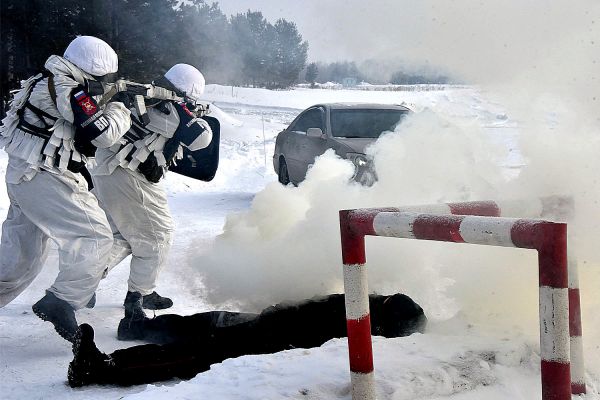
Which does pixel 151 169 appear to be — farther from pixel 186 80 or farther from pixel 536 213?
pixel 536 213

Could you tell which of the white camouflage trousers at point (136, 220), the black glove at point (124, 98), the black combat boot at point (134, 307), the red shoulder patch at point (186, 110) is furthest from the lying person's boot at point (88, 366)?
the red shoulder patch at point (186, 110)

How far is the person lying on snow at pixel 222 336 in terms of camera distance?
318cm

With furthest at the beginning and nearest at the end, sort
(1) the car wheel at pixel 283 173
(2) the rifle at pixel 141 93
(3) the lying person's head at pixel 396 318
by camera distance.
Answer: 1. (1) the car wheel at pixel 283 173
2. (2) the rifle at pixel 141 93
3. (3) the lying person's head at pixel 396 318

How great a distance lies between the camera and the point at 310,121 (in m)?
10.3

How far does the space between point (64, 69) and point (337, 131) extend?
578 centimetres

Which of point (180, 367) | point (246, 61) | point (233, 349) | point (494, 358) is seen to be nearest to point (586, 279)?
point (494, 358)

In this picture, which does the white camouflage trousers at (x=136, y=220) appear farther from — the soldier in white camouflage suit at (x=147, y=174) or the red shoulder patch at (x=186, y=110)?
the red shoulder patch at (x=186, y=110)

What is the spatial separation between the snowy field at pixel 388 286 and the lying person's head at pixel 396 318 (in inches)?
4.3

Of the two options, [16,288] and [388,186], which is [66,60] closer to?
[16,288]

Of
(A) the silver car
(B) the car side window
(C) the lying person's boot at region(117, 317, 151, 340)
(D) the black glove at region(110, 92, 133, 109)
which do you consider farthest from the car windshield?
(C) the lying person's boot at region(117, 317, 151, 340)

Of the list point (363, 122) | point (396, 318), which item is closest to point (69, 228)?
point (396, 318)

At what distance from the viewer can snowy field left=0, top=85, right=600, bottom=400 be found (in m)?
2.79

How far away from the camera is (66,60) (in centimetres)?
401

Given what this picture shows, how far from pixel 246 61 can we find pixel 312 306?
1629 cm
